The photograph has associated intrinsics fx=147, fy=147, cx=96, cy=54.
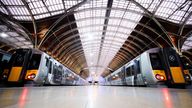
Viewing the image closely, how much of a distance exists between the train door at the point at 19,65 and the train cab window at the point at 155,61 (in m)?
9.88

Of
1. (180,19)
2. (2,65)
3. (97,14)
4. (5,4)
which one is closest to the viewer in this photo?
(2,65)

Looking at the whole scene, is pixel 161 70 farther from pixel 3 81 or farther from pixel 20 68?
pixel 3 81


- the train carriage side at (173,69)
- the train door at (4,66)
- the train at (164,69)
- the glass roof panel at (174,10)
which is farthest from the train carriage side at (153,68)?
the glass roof panel at (174,10)

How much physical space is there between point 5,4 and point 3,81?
1440 cm

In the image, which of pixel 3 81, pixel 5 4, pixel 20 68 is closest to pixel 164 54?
pixel 20 68

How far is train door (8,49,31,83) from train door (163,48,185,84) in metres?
10.7

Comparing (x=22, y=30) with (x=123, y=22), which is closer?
(x=22, y=30)

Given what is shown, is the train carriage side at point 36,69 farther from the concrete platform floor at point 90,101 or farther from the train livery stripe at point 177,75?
the train livery stripe at point 177,75

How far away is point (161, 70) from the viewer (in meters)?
10.9

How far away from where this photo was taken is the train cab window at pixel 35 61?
38.6 ft

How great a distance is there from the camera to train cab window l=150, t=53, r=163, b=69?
11162 millimetres

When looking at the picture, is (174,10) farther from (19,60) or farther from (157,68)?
(19,60)

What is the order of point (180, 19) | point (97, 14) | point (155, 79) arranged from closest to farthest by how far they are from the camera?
point (155, 79), point (180, 19), point (97, 14)

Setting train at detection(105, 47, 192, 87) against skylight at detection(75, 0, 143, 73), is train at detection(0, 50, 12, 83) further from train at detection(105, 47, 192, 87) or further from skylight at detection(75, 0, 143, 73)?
skylight at detection(75, 0, 143, 73)
